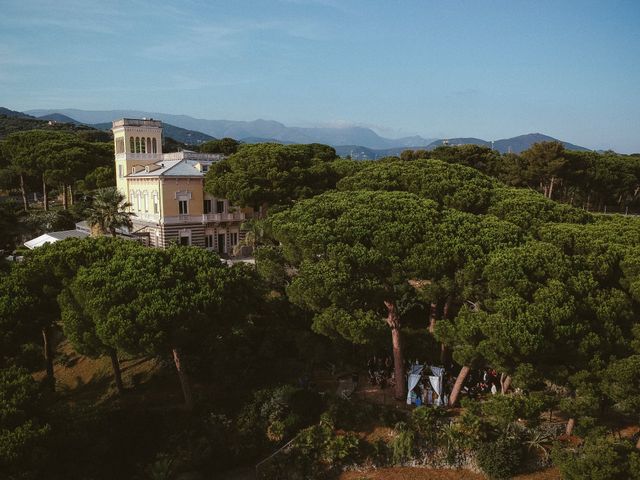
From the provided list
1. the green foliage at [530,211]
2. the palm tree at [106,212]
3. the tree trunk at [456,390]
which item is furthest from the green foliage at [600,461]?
the palm tree at [106,212]

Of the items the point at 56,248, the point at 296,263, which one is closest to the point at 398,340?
the point at 296,263

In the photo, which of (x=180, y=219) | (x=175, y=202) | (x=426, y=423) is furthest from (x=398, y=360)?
(x=175, y=202)

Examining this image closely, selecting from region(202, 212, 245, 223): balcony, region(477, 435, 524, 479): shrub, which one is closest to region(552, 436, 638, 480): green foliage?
region(477, 435, 524, 479): shrub

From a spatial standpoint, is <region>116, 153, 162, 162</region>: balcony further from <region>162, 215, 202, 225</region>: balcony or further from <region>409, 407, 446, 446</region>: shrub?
<region>409, 407, 446, 446</region>: shrub

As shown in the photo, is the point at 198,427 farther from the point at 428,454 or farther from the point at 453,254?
the point at 453,254

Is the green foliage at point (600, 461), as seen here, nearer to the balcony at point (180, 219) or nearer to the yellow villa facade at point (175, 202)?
the yellow villa facade at point (175, 202)

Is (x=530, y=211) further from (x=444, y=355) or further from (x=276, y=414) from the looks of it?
(x=276, y=414)
